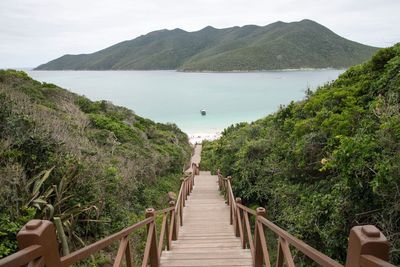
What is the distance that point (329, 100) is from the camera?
7211 mm

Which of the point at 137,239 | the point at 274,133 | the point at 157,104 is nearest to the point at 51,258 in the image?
the point at 137,239

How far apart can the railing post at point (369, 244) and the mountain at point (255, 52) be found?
9725 centimetres

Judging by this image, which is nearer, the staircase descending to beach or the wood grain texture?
the staircase descending to beach

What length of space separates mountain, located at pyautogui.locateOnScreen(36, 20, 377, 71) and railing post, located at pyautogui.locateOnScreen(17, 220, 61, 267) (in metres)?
97.4

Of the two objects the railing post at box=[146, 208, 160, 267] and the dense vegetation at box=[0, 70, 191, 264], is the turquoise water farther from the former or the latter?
the railing post at box=[146, 208, 160, 267]

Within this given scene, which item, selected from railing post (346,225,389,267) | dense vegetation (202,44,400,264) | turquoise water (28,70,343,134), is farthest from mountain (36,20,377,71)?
railing post (346,225,389,267)

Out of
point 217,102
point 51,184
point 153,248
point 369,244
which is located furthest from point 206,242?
point 217,102

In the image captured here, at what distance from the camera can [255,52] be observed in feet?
327

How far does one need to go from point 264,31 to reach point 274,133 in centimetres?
13551

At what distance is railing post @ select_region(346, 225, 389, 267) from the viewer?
120 centimetres

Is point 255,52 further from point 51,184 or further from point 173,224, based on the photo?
point 51,184

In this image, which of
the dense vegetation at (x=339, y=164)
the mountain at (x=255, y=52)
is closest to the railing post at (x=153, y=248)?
the dense vegetation at (x=339, y=164)

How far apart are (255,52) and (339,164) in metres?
101

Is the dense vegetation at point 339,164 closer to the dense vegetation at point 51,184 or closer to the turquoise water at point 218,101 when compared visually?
the dense vegetation at point 51,184
